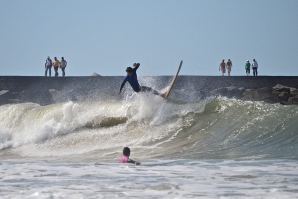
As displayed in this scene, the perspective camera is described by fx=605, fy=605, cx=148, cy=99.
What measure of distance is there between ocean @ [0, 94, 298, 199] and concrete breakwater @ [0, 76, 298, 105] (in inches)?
225

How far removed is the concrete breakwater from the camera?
27688mm

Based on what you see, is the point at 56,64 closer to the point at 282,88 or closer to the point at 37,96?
the point at 37,96

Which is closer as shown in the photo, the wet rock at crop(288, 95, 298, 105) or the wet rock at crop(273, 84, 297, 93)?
the wet rock at crop(288, 95, 298, 105)

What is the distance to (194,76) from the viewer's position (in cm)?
2841

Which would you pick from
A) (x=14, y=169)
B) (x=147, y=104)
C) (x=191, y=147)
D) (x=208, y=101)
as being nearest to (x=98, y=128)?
(x=147, y=104)

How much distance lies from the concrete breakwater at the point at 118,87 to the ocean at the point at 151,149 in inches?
225

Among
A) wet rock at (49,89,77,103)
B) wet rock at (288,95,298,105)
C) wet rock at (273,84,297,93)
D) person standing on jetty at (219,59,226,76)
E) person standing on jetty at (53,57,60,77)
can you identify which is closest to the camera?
wet rock at (288,95,298,105)

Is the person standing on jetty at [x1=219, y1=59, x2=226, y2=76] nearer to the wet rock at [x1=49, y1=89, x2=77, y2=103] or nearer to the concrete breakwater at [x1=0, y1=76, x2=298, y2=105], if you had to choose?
the concrete breakwater at [x1=0, y1=76, x2=298, y2=105]

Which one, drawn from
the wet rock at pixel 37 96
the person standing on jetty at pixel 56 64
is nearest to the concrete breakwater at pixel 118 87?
the wet rock at pixel 37 96

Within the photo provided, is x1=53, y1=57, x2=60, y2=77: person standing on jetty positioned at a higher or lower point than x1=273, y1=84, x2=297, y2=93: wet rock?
higher

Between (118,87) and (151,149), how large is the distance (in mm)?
13376

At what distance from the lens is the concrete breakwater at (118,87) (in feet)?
90.8

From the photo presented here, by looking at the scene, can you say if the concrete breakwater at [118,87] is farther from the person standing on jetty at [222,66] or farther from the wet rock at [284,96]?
the person standing on jetty at [222,66]

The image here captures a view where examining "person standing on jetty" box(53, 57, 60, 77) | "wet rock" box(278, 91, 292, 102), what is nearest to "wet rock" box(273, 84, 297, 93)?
"wet rock" box(278, 91, 292, 102)
